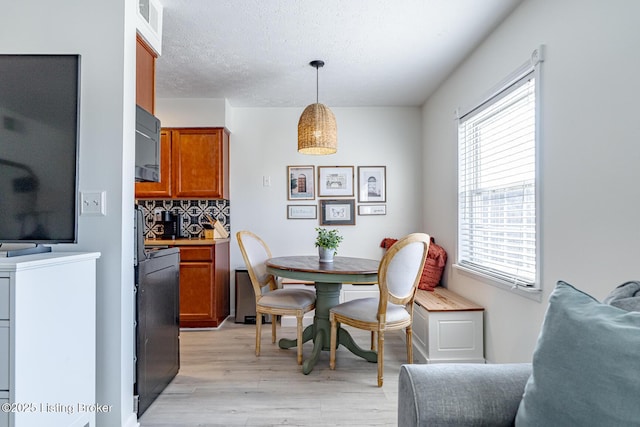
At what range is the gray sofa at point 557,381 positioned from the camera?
2.50ft

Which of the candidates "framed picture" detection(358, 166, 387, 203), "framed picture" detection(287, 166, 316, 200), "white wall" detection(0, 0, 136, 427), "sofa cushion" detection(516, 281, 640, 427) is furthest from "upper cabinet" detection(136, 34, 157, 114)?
"framed picture" detection(358, 166, 387, 203)

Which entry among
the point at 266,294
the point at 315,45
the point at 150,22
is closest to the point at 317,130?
the point at 315,45

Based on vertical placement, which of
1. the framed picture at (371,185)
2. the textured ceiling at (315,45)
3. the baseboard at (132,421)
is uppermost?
the textured ceiling at (315,45)

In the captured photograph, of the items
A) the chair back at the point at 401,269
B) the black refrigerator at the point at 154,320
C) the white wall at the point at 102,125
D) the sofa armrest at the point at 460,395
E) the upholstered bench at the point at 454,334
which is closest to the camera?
the sofa armrest at the point at 460,395

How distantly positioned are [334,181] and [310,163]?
0.37m

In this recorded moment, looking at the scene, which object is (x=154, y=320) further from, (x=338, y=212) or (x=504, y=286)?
(x=338, y=212)

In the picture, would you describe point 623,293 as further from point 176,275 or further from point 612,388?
point 176,275

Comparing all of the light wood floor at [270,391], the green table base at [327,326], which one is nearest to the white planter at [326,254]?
the green table base at [327,326]

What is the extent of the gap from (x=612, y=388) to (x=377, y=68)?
295 cm

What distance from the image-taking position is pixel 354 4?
220cm

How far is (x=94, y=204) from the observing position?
176 cm

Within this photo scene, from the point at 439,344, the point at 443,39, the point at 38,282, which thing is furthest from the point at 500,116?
the point at 38,282

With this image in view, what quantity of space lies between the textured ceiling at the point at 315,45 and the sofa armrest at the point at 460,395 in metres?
2.12

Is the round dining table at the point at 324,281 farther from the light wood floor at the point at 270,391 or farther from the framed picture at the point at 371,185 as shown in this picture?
the framed picture at the point at 371,185
